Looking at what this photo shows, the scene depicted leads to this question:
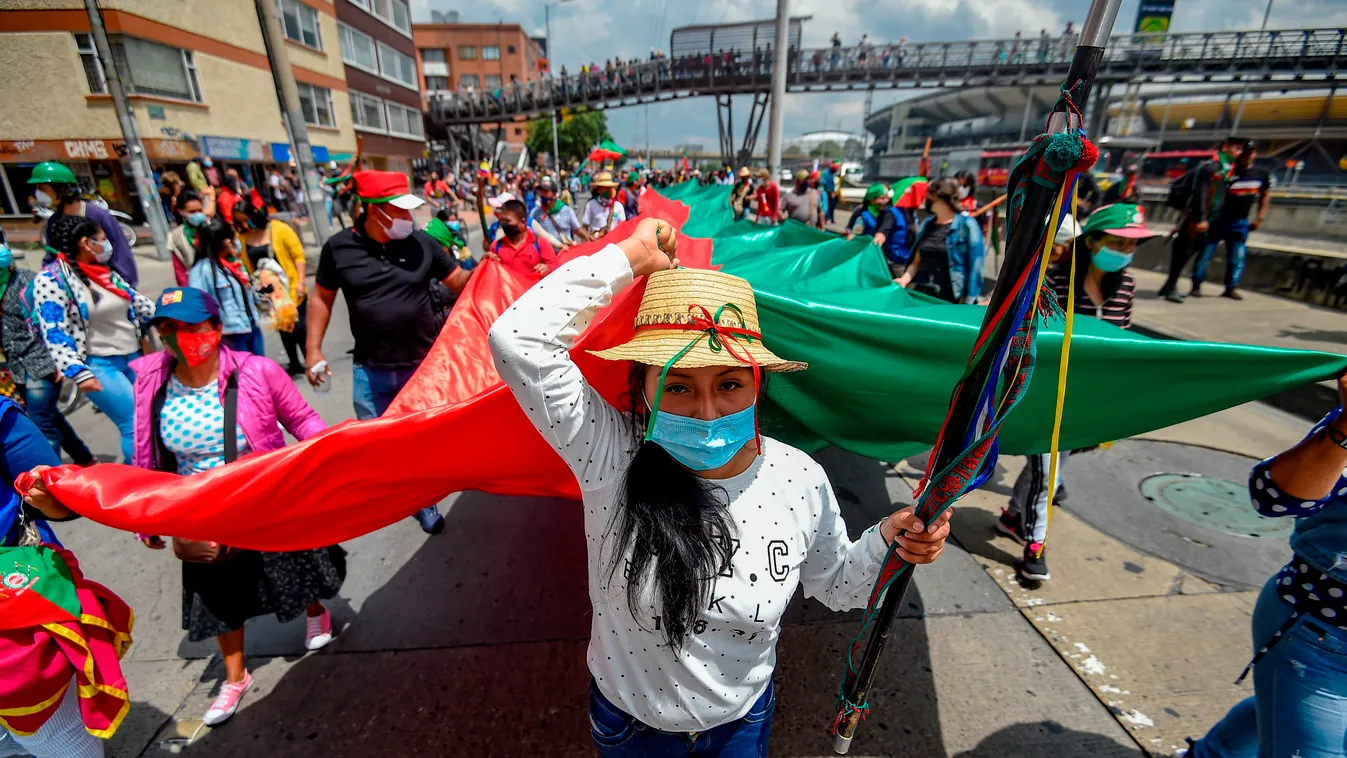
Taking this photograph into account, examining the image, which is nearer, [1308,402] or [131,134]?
[1308,402]

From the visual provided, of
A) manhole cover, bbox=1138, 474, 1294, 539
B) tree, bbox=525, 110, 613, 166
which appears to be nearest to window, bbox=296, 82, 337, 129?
manhole cover, bbox=1138, 474, 1294, 539

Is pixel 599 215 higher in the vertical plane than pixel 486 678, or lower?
higher

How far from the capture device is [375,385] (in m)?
3.42

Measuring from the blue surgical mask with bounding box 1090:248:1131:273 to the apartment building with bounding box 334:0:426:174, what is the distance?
29.8 metres

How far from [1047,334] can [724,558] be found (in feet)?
4.40

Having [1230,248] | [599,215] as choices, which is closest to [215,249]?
[599,215]

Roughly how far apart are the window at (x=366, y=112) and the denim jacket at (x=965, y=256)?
30582 millimetres

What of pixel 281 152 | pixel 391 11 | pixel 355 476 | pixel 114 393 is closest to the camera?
pixel 355 476

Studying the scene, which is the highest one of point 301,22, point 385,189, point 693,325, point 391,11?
point 391,11

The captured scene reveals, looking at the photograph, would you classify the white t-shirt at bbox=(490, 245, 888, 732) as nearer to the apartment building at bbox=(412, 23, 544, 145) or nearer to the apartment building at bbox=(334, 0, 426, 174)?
the apartment building at bbox=(334, 0, 426, 174)

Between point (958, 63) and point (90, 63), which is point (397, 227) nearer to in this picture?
point (90, 63)

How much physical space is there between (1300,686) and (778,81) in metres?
13.2

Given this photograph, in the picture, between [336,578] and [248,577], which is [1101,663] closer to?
[336,578]

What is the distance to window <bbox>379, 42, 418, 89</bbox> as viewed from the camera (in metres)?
31.5
